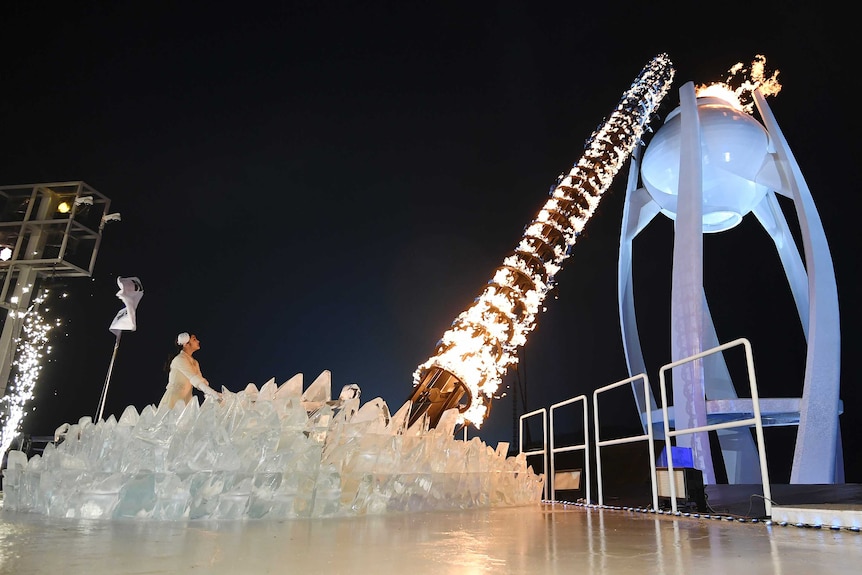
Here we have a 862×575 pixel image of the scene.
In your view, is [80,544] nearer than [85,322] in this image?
Yes

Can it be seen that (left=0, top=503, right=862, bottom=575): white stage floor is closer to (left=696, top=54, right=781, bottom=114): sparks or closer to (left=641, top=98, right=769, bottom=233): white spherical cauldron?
(left=641, top=98, right=769, bottom=233): white spherical cauldron

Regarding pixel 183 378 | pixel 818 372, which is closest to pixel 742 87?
pixel 818 372

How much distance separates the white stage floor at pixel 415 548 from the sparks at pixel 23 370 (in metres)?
10.7

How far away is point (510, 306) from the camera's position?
26.4 feet

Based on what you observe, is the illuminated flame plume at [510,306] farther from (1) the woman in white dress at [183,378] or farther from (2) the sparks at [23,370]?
(2) the sparks at [23,370]

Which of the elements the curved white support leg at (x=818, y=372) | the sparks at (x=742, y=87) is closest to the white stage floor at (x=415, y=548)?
the curved white support leg at (x=818, y=372)

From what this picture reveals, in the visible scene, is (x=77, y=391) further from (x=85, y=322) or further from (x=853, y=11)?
(x=853, y=11)

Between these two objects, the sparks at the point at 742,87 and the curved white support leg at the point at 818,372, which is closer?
the curved white support leg at the point at 818,372

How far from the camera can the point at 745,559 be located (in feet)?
6.21

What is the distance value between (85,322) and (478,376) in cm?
1482

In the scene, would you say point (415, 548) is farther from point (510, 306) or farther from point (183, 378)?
point (510, 306)

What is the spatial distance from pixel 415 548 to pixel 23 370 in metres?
14.4

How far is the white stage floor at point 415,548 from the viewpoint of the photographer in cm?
164

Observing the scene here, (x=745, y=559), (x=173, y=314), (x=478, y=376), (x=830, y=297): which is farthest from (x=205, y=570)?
(x=173, y=314)
